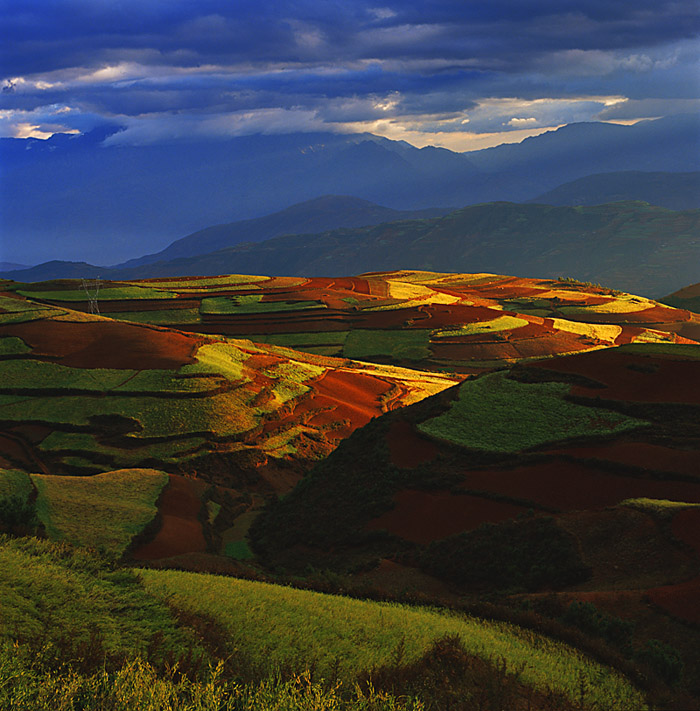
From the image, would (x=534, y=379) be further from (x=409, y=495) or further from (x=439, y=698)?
(x=439, y=698)

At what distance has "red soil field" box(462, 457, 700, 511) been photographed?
24850mm

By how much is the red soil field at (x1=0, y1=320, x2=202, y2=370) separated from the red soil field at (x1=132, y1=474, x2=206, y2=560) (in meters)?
21.2

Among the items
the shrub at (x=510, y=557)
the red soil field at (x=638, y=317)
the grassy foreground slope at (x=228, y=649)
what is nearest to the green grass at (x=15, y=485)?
the grassy foreground slope at (x=228, y=649)

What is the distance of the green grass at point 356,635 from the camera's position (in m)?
12.2

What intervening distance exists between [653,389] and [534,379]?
6.55 m

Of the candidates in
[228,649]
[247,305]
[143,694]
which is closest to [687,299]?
[247,305]

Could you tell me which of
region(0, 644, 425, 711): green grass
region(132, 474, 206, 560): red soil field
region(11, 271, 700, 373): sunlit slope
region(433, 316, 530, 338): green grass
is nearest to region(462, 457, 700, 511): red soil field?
region(132, 474, 206, 560): red soil field

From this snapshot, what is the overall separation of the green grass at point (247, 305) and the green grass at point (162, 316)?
2996mm

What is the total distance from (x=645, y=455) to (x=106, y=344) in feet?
Result: 165

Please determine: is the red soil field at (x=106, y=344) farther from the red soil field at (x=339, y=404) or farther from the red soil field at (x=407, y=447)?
the red soil field at (x=407, y=447)

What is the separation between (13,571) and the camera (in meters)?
13.9

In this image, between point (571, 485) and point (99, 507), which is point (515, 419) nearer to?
point (571, 485)

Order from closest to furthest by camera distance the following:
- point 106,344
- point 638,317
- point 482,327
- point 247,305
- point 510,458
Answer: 1. point 510,458
2. point 106,344
3. point 482,327
4. point 247,305
5. point 638,317

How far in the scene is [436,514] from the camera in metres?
27.4
